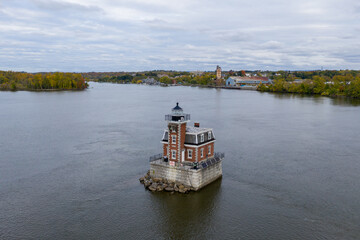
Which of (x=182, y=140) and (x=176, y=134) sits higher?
(x=176, y=134)

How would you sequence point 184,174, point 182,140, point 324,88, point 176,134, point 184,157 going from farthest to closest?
point 324,88, point 184,157, point 182,140, point 176,134, point 184,174

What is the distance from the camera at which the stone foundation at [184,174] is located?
84.4 feet

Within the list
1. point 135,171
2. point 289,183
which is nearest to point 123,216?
point 135,171

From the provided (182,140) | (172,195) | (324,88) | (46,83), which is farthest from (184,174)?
(46,83)

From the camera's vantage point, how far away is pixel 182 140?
→ 2653cm

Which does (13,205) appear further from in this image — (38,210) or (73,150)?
(73,150)

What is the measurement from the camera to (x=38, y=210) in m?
23.2

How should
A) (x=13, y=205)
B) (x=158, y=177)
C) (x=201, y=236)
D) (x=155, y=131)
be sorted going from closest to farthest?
(x=201, y=236) < (x=13, y=205) < (x=158, y=177) < (x=155, y=131)

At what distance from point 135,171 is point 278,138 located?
23.4 m

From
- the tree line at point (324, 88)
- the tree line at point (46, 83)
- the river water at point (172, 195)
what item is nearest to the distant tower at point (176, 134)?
the river water at point (172, 195)

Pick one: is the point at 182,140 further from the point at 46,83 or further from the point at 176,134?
the point at 46,83

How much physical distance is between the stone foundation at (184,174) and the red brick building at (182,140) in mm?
990

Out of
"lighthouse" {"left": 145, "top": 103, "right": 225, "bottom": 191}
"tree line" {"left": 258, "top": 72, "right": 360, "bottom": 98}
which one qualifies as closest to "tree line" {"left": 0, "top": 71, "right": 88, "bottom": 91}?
"tree line" {"left": 258, "top": 72, "right": 360, "bottom": 98}

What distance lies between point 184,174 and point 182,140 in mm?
2738
